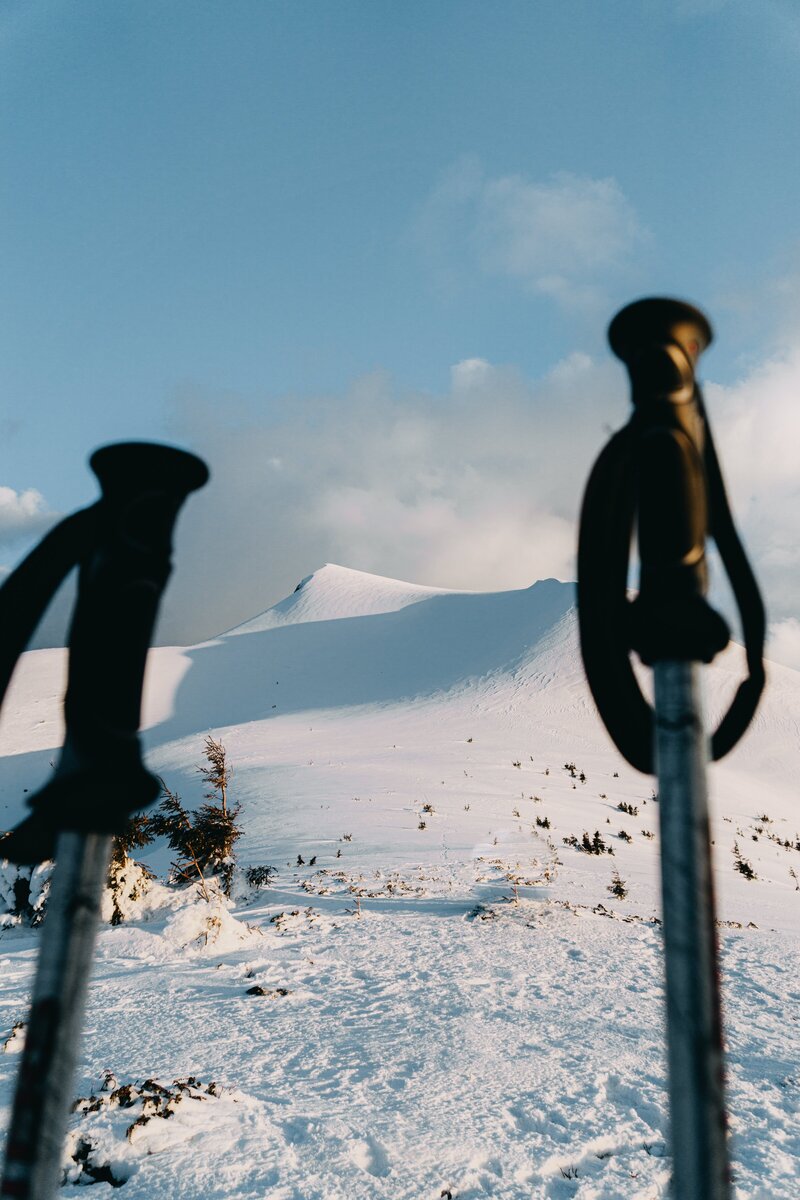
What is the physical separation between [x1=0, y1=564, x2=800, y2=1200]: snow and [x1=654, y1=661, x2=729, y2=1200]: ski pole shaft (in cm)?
265

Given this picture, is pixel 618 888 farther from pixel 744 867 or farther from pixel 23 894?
pixel 23 894

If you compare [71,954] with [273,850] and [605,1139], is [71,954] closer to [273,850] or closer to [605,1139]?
[605,1139]

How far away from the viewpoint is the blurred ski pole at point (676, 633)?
1079 millimetres

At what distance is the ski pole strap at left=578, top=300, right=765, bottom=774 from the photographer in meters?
1.22

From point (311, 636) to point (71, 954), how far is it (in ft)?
146

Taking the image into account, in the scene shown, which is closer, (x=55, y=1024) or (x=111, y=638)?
(x=55, y=1024)

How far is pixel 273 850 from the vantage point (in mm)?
11797

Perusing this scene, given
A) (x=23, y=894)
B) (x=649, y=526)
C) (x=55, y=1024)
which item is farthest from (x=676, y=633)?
(x=23, y=894)

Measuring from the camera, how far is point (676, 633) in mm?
1203

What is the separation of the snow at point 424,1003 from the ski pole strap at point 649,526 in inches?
117

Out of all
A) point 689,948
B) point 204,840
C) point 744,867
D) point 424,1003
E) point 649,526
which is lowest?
point 424,1003

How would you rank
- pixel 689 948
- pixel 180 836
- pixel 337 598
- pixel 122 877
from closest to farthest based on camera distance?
pixel 689 948
pixel 122 877
pixel 180 836
pixel 337 598

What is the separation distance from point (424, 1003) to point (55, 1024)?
196 inches

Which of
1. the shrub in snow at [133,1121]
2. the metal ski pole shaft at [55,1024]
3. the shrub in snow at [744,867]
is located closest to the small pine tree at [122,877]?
the shrub in snow at [133,1121]
